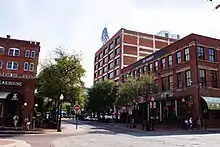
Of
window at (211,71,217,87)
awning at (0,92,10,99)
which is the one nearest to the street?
awning at (0,92,10,99)

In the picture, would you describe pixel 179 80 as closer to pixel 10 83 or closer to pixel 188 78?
pixel 188 78

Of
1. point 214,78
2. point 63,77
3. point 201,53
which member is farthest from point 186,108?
point 63,77

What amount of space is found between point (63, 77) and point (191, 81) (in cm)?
1769

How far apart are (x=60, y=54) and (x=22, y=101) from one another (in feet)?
28.5

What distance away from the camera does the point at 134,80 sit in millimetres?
40219

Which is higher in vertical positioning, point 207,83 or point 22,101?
point 207,83

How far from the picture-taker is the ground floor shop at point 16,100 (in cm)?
3091

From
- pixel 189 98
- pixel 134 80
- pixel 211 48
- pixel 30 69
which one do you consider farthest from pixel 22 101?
pixel 30 69

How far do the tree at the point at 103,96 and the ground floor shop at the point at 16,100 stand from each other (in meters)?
28.7

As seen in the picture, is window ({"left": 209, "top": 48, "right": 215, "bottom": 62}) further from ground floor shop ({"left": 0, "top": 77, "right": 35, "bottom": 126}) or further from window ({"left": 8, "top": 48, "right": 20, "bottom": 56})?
window ({"left": 8, "top": 48, "right": 20, "bottom": 56})

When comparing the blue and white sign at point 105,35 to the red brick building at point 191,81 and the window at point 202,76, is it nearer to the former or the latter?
the red brick building at point 191,81

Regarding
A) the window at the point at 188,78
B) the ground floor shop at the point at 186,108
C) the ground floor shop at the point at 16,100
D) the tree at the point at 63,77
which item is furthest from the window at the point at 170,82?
the ground floor shop at the point at 16,100

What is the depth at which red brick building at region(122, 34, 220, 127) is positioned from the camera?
37062mm

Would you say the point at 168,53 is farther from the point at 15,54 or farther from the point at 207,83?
the point at 15,54
